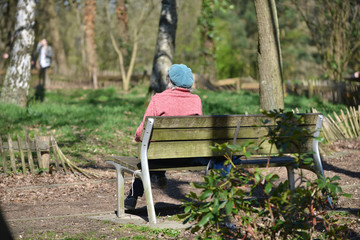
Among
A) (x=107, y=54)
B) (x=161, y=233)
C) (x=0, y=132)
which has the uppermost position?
(x=107, y=54)

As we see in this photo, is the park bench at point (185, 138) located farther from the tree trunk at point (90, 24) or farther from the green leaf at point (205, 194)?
the tree trunk at point (90, 24)

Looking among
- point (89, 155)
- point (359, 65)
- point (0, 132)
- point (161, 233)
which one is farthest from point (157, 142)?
point (359, 65)

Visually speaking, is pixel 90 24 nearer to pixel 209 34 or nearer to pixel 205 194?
pixel 209 34

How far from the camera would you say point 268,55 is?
796 cm

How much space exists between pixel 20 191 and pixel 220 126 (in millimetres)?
3192

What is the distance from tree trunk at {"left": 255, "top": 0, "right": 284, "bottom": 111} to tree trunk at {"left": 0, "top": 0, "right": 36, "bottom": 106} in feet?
23.4

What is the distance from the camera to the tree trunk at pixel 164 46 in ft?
42.9

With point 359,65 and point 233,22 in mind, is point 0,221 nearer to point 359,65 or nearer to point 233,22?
point 359,65

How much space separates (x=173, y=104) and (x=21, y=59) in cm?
946

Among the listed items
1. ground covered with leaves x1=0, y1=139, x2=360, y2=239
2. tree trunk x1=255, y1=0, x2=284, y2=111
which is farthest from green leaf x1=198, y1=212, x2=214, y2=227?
tree trunk x1=255, y1=0, x2=284, y2=111

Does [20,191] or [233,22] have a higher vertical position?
[233,22]

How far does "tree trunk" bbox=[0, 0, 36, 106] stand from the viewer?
12.8 metres

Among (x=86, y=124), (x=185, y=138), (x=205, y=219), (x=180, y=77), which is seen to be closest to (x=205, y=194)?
(x=205, y=219)

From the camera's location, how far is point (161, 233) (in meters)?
4.14
